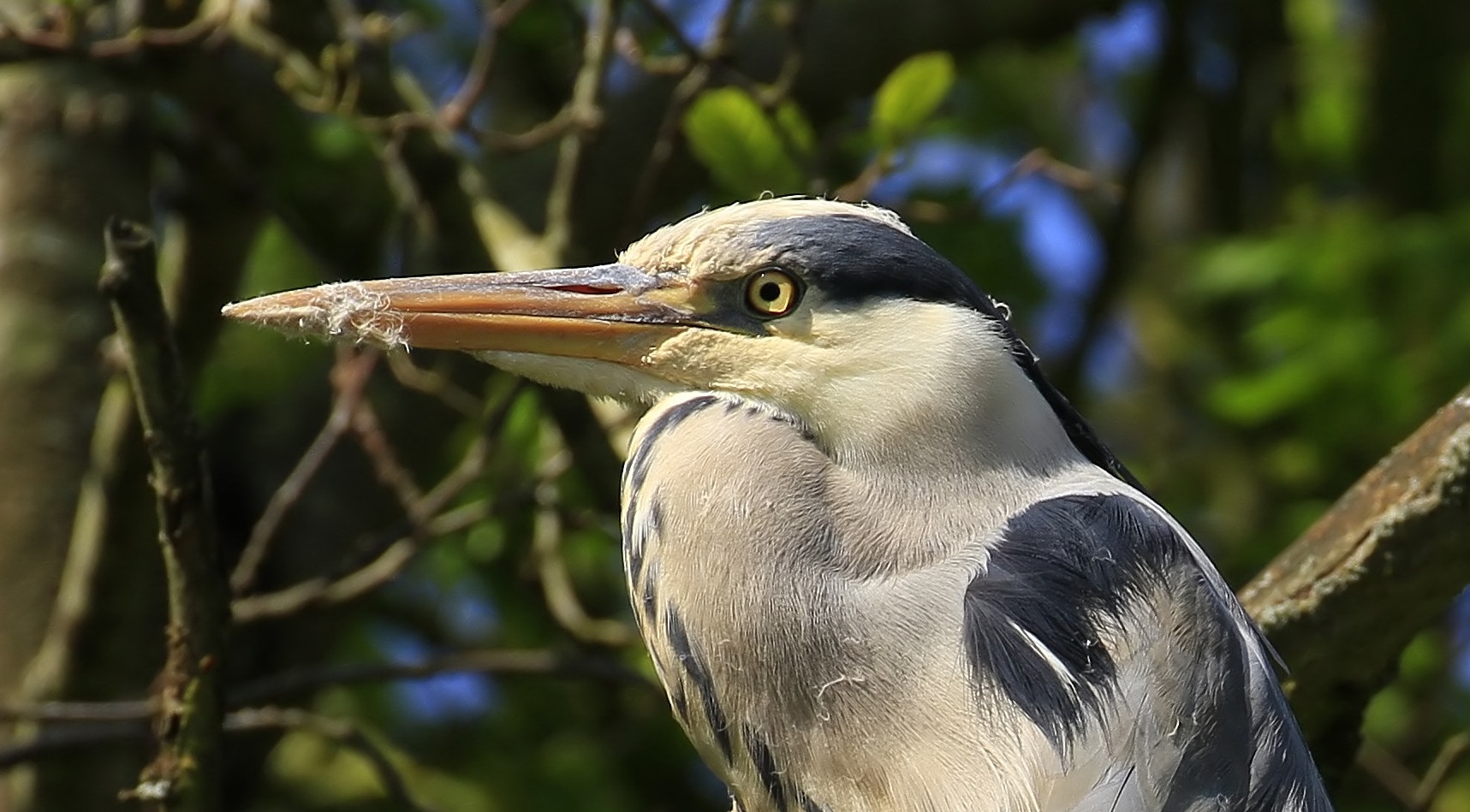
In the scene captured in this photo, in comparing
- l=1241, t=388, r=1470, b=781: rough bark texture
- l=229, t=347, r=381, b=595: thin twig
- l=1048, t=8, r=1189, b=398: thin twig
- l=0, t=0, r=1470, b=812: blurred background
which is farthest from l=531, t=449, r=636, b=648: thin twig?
l=1048, t=8, r=1189, b=398: thin twig

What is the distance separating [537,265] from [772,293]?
92 cm

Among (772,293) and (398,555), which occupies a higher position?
(772,293)

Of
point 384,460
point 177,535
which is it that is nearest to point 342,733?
point 384,460

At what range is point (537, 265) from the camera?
2967mm

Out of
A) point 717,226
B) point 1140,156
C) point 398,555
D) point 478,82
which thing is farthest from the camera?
point 1140,156

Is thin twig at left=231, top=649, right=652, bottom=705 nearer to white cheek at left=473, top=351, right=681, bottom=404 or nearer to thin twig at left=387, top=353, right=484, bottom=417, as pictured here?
thin twig at left=387, top=353, right=484, bottom=417

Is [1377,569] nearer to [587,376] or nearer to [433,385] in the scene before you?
[587,376]

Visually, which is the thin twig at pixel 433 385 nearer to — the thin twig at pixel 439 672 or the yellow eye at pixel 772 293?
the thin twig at pixel 439 672

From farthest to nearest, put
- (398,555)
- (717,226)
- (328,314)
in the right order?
(398,555)
(717,226)
(328,314)

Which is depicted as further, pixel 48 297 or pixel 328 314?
pixel 48 297

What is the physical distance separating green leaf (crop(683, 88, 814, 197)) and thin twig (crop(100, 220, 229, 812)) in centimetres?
108

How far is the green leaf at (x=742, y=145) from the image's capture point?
9.03ft

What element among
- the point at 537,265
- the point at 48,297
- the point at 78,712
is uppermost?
the point at 48,297

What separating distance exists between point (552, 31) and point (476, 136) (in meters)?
1.10
